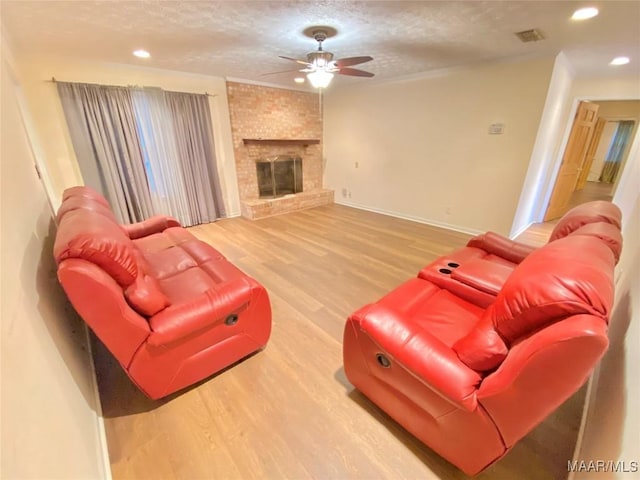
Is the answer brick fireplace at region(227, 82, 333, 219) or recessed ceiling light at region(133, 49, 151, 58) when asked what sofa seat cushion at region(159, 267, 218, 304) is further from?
brick fireplace at region(227, 82, 333, 219)

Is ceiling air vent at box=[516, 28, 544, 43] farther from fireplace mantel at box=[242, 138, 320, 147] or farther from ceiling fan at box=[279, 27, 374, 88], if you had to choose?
fireplace mantel at box=[242, 138, 320, 147]

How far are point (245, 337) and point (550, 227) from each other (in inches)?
211

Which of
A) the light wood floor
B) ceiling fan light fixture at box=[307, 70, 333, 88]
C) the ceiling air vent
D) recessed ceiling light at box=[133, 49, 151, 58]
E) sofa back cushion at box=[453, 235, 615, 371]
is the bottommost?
the light wood floor

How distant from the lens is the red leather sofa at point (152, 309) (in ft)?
3.92

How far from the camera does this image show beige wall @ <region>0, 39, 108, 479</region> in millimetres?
690

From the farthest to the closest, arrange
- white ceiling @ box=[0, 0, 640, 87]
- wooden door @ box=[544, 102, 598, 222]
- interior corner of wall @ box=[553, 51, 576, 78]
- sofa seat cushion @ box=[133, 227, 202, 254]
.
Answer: wooden door @ box=[544, 102, 598, 222], interior corner of wall @ box=[553, 51, 576, 78], sofa seat cushion @ box=[133, 227, 202, 254], white ceiling @ box=[0, 0, 640, 87]

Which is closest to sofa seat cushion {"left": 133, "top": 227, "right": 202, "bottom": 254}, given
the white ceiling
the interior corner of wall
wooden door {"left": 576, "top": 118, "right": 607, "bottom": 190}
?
the white ceiling

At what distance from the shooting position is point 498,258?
216 centimetres

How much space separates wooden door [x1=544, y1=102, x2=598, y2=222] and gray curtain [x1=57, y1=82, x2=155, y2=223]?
22.5 feet

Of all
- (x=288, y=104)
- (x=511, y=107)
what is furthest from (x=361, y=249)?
(x=288, y=104)

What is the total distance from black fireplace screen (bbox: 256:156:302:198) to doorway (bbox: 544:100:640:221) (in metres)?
4.83

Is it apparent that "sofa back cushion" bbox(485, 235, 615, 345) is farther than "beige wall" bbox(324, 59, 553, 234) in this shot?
No

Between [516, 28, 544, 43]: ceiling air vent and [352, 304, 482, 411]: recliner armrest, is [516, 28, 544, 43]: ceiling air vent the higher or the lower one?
the higher one

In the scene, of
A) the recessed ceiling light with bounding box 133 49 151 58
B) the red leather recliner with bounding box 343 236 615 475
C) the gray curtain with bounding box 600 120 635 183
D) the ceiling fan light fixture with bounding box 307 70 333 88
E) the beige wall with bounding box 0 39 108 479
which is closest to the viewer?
the beige wall with bounding box 0 39 108 479
